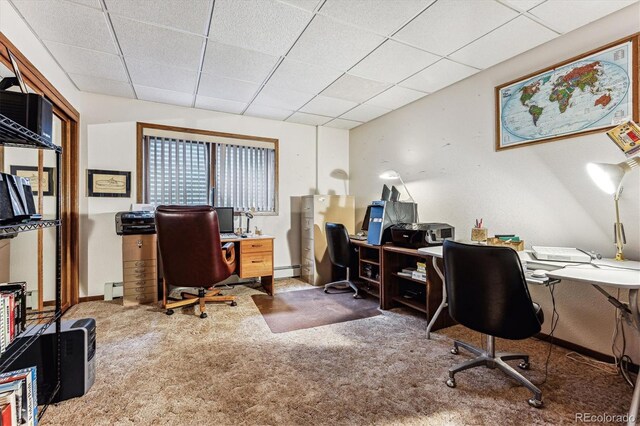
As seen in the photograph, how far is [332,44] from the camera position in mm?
2396

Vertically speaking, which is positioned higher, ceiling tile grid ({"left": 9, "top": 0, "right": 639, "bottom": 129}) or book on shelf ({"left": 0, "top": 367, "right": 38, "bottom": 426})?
ceiling tile grid ({"left": 9, "top": 0, "right": 639, "bottom": 129})

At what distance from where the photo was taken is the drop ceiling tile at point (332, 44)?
7.20 feet

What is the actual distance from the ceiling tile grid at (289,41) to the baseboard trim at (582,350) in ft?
7.92

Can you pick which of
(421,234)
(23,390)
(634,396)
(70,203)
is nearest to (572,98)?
(421,234)

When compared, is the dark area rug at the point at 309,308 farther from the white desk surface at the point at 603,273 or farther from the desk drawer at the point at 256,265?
the white desk surface at the point at 603,273

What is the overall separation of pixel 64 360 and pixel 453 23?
3.38 metres

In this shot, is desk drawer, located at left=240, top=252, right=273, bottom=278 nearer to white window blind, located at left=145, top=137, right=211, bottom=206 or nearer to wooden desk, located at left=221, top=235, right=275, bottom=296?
wooden desk, located at left=221, top=235, right=275, bottom=296

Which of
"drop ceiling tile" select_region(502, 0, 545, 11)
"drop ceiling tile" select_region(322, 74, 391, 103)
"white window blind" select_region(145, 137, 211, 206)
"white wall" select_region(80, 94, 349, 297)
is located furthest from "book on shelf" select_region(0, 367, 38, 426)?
A: "drop ceiling tile" select_region(502, 0, 545, 11)

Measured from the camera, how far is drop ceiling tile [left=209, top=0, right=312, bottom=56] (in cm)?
196

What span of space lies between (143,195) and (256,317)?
86.6 inches

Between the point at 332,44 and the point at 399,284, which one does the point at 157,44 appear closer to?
the point at 332,44

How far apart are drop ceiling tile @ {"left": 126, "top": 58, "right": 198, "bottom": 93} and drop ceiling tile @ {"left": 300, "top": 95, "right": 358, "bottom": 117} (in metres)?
1.42

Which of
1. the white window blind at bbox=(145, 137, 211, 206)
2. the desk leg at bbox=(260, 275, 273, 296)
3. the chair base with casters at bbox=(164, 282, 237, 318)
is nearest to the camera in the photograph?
the chair base with casters at bbox=(164, 282, 237, 318)

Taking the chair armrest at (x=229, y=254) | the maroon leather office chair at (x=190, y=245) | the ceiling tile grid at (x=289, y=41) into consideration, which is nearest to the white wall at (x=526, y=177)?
the ceiling tile grid at (x=289, y=41)
